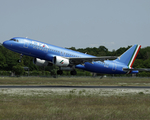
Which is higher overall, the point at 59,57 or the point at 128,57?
the point at 128,57

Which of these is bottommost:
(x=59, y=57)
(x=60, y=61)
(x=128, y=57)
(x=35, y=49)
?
(x=60, y=61)

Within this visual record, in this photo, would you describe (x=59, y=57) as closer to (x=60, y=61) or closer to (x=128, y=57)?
(x=60, y=61)

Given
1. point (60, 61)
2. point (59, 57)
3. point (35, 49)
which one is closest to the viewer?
point (35, 49)

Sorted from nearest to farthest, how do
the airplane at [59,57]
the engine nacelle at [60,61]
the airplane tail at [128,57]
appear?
the airplane at [59,57]
the engine nacelle at [60,61]
the airplane tail at [128,57]

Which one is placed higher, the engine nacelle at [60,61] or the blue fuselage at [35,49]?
the blue fuselage at [35,49]

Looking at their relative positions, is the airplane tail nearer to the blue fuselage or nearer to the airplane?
the airplane

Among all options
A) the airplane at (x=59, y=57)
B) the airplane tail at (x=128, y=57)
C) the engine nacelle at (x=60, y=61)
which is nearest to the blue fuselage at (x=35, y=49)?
the airplane at (x=59, y=57)

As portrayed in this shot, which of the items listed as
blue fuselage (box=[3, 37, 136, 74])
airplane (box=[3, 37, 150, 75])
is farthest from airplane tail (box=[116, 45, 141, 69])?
blue fuselage (box=[3, 37, 136, 74])

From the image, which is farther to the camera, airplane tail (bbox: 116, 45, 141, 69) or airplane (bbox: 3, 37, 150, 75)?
airplane tail (bbox: 116, 45, 141, 69)

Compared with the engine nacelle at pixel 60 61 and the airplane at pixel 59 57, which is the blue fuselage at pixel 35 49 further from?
the engine nacelle at pixel 60 61

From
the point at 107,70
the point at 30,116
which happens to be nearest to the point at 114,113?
the point at 30,116

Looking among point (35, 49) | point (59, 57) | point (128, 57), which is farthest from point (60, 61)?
point (128, 57)

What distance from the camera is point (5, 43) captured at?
1690 inches

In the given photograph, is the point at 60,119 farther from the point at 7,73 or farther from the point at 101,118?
the point at 7,73
